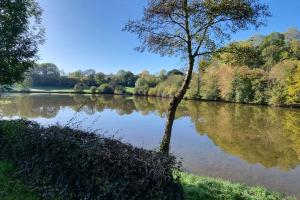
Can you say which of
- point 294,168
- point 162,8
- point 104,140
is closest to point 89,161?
point 104,140

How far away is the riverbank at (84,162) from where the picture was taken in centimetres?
527

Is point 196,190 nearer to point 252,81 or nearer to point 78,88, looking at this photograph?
point 252,81

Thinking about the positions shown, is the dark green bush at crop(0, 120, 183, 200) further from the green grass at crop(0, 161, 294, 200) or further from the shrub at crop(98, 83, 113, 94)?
the shrub at crop(98, 83, 113, 94)

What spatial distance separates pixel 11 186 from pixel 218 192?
5248 mm

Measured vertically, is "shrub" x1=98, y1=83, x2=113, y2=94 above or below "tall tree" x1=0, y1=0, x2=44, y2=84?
below

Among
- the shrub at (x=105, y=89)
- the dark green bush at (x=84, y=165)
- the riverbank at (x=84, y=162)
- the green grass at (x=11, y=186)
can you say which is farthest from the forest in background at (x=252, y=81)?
the dark green bush at (x=84, y=165)

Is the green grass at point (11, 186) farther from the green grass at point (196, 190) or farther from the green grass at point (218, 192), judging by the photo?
the green grass at point (218, 192)

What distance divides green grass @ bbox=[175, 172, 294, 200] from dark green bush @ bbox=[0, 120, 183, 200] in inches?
86.0

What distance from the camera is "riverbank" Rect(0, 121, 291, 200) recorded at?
17.3ft

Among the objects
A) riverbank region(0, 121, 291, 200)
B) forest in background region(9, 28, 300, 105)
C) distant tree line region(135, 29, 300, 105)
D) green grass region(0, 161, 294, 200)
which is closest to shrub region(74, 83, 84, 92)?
forest in background region(9, 28, 300, 105)

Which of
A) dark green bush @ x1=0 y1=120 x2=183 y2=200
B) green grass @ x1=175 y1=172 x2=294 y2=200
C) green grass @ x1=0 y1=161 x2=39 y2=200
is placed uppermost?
dark green bush @ x1=0 y1=120 x2=183 y2=200

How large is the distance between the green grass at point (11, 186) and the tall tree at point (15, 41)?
198 inches

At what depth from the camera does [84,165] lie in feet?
19.5

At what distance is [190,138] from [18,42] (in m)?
12.7
